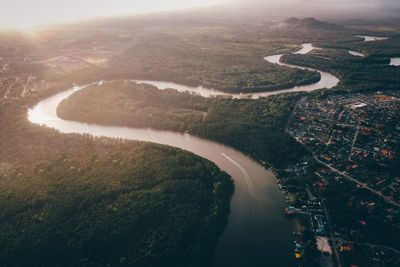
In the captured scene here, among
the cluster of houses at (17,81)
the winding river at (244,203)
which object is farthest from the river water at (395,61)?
the cluster of houses at (17,81)

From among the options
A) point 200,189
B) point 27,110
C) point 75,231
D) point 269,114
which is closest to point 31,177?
point 75,231

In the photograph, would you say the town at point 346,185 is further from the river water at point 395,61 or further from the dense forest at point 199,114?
the river water at point 395,61

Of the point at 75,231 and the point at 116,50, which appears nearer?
the point at 75,231

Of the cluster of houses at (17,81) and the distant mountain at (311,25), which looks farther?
the distant mountain at (311,25)

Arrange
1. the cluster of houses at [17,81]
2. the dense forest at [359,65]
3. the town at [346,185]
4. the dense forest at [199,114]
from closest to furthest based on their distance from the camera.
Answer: the town at [346,185]
the dense forest at [199,114]
the cluster of houses at [17,81]
the dense forest at [359,65]

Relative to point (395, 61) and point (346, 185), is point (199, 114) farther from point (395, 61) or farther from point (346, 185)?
point (395, 61)

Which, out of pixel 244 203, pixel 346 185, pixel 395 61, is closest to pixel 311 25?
pixel 395 61

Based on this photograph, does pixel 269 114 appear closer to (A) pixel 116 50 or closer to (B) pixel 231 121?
(B) pixel 231 121
